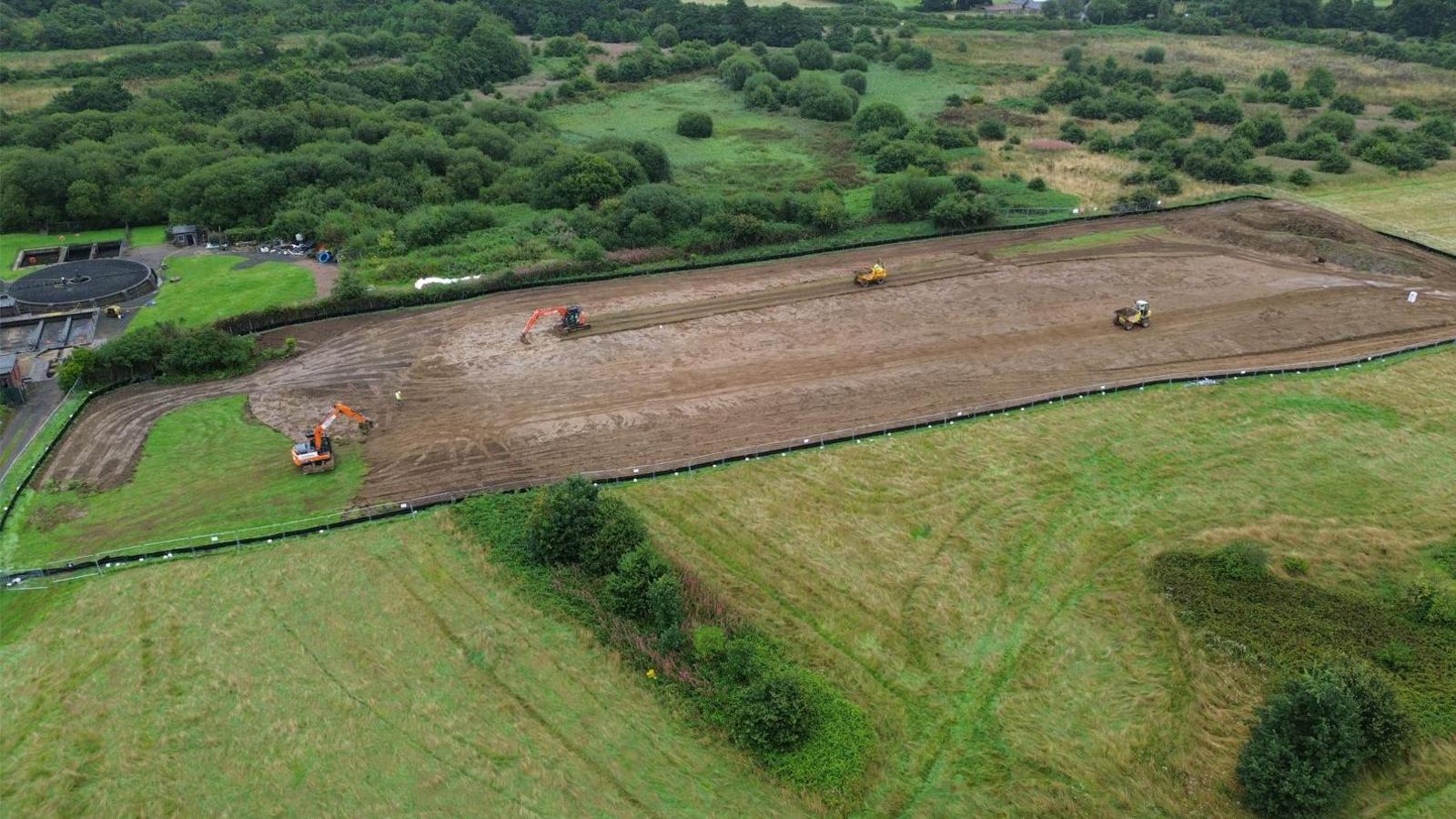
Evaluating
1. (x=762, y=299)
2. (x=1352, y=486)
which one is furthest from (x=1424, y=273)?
(x=762, y=299)

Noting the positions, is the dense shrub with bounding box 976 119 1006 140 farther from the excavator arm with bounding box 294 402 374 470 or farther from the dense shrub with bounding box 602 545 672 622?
the dense shrub with bounding box 602 545 672 622

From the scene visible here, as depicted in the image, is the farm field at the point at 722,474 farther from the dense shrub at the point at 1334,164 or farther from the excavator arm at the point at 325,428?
the dense shrub at the point at 1334,164

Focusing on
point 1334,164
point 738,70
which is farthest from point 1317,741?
point 738,70

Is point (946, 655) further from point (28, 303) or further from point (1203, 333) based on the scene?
point (28, 303)

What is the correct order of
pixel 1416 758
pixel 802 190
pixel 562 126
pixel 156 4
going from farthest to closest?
pixel 156 4
pixel 562 126
pixel 802 190
pixel 1416 758

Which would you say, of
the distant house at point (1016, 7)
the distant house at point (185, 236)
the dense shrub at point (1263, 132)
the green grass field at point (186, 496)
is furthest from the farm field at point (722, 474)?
the distant house at point (1016, 7)

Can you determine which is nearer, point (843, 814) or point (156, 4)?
point (843, 814)

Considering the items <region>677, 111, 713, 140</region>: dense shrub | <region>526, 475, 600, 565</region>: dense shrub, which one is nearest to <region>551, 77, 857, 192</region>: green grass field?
<region>677, 111, 713, 140</region>: dense shrub
